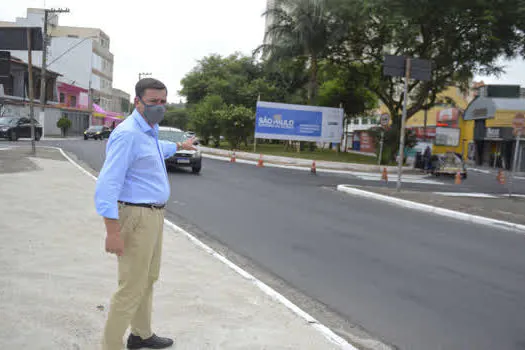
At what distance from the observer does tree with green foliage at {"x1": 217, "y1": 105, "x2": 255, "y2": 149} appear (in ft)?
118

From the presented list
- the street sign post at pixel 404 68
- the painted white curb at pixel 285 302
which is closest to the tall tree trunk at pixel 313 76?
the street sign post at pixel 404 68

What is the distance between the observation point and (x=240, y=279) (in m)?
5.39

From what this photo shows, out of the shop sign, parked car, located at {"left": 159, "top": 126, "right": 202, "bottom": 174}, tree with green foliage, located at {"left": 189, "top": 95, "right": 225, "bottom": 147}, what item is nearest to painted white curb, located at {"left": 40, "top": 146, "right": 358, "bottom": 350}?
parked car, located at {"left": 159, "top": 126, "right": 202, "bottom": 174}

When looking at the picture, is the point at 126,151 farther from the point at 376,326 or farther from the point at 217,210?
the point at 217,210

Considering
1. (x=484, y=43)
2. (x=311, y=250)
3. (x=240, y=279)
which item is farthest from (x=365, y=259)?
(x=484, y=43)

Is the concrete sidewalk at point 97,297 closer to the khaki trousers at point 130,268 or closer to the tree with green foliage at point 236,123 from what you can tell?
the khaki trousers at point 130,268

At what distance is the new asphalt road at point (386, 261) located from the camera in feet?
15.3

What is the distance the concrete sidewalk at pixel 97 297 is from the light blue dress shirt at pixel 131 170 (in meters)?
1.11

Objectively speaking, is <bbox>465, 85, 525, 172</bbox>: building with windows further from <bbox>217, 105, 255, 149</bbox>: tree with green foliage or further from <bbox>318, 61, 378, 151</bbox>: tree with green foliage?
<bbox>217, 105, 255, 149</bbox>: tree with green foliage

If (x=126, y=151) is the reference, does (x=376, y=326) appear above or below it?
below

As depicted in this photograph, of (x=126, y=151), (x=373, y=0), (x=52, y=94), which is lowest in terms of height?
(x=126, y=151)

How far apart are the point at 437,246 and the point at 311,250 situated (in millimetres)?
2360

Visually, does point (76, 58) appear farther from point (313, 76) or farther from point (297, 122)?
point (297, 122)

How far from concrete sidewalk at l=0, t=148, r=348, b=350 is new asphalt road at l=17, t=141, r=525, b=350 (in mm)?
812
